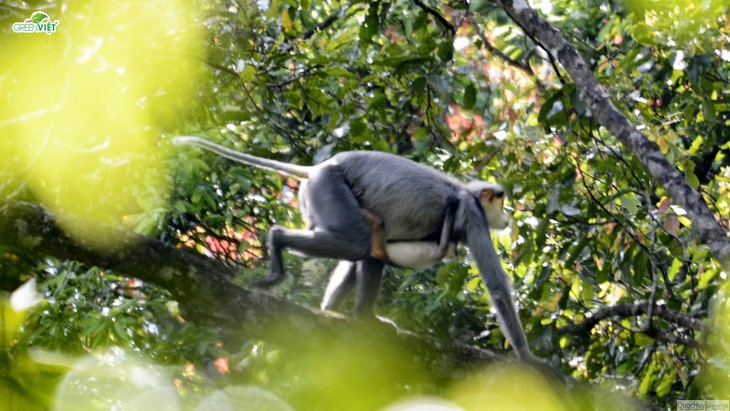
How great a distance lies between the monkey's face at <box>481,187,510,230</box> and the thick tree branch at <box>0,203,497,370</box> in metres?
1.19

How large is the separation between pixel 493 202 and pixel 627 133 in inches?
55.9

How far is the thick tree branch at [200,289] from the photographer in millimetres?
3180

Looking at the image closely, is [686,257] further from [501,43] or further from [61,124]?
[61,124]

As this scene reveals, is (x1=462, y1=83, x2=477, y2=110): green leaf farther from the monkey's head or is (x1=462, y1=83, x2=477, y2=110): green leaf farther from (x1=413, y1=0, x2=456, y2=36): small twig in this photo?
the monkey's head

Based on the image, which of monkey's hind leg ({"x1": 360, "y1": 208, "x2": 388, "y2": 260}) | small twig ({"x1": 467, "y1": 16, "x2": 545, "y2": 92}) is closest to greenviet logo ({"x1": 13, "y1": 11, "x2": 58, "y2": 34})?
monkey's hind leg ({"x1": 360, "y1": 208, "x2": 388, "y2": 260})

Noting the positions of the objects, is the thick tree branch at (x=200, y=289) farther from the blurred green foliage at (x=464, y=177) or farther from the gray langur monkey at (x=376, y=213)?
the gray langur monkey at (x=376, y=213)

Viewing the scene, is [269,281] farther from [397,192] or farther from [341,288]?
[397,192]

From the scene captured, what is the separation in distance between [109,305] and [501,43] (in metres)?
3.58

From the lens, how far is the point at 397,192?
4965 mm

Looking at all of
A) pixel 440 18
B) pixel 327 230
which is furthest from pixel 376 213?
pixel 440 18

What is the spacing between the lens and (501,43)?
21.1 ft

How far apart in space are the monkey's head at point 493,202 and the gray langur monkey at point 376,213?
0.02 meters

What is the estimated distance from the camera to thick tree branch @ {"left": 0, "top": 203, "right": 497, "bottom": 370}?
318 centimetres

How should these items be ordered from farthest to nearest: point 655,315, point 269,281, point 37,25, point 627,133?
point 37,25 < point 269,281 < point 655,315 < point 627,133
